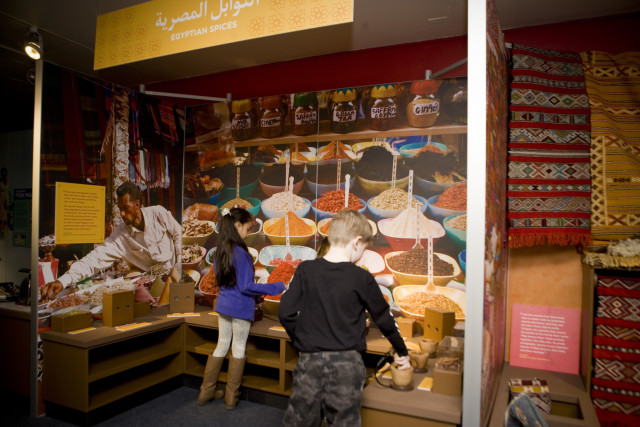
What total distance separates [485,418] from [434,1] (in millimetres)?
2797

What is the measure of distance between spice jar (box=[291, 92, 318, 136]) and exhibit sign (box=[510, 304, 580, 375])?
7.53ft

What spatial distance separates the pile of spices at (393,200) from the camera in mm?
3586

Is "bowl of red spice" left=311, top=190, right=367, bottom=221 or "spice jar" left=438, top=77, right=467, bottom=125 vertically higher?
"spice jar" left=438, top=77, right=467, bottom=125

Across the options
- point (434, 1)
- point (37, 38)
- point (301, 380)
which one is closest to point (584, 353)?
point (301, 380)

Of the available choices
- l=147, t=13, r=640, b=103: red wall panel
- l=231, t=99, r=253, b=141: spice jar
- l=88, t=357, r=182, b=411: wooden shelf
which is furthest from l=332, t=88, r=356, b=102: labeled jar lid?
l=88, t=357, r=182, b=411: wooden shelf

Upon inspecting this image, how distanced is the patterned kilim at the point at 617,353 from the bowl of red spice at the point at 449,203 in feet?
3.55

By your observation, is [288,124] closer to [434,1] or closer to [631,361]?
[434,1]

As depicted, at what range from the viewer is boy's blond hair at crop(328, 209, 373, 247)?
2.08 meters

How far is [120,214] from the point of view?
3869 millimetres

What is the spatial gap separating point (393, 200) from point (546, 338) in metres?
1.53

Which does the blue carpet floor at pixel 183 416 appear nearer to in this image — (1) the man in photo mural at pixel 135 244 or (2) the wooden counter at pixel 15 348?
(2) the wooden counter at pixel 15 348

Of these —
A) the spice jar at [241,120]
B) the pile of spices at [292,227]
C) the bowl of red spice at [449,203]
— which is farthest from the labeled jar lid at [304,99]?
the bowl of red spice at [449,203]

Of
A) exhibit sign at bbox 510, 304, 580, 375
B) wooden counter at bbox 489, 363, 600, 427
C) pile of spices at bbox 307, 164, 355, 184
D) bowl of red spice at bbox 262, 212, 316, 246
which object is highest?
pile of spices at bbox 307, 164, 355, 184

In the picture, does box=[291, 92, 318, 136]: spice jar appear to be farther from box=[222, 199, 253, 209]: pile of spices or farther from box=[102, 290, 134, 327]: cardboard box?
box=[102, 290, 134, 327]: cardboard box
